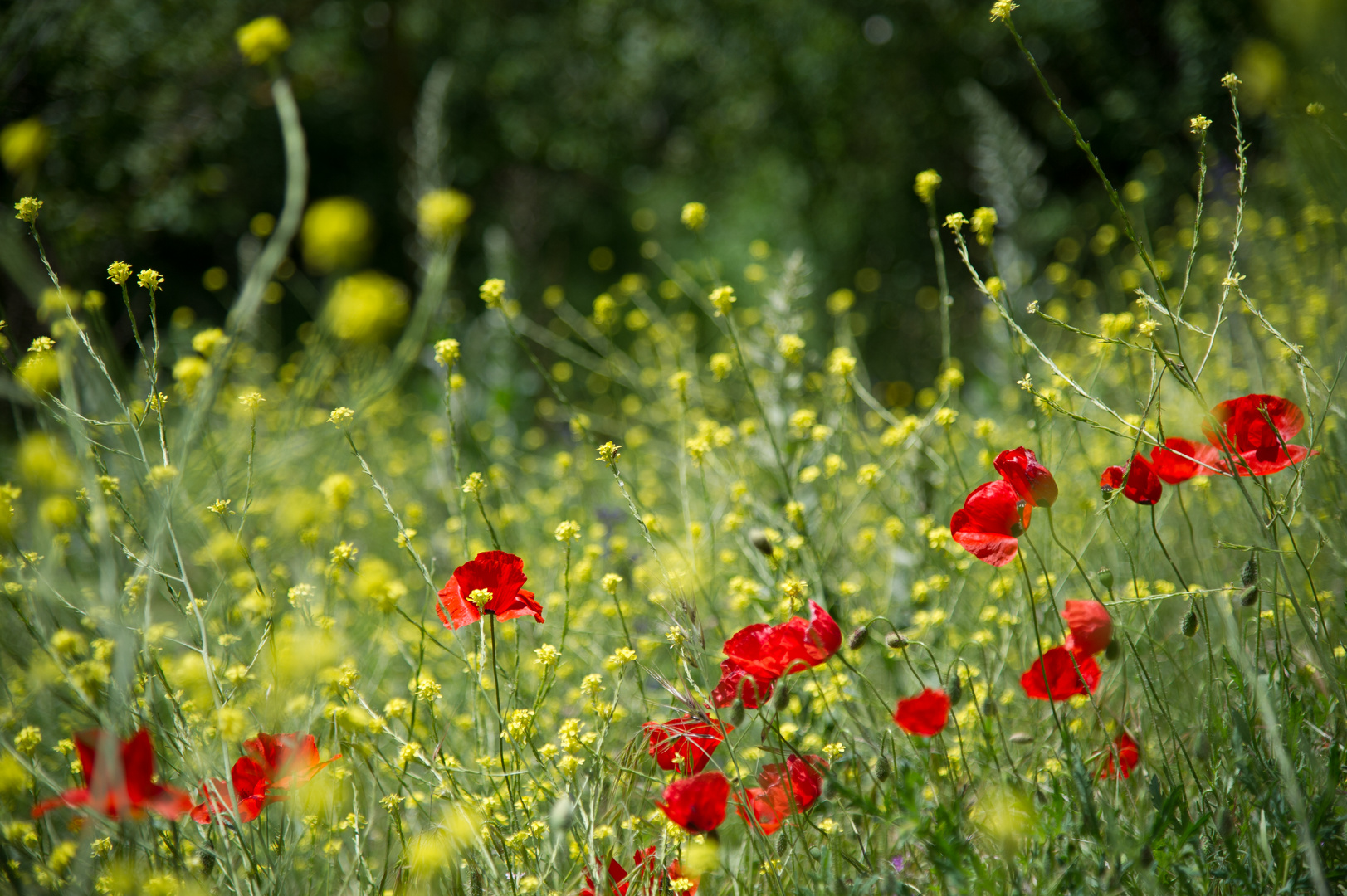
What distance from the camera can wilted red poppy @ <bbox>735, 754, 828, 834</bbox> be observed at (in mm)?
1114

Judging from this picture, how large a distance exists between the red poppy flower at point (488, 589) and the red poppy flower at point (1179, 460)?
0.90 m

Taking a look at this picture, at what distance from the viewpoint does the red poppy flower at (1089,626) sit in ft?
3.64

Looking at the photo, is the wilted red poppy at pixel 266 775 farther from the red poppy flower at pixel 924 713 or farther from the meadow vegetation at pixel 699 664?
the red poppy flower at pixel 924 713

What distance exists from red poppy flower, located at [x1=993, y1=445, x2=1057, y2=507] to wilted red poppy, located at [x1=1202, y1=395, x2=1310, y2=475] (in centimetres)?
25

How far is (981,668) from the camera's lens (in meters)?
1.67

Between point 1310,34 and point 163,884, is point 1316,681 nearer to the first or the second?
point 1310,34

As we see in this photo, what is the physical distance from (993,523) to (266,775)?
3.39ft

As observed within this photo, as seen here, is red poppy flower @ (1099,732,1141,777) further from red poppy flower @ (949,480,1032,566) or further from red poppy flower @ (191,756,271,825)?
red poppy flower @ (191,756,271,825)

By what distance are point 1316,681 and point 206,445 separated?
1806mm

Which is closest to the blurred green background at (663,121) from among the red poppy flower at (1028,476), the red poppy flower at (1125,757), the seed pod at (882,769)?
the red poppy flower at (1028,476)

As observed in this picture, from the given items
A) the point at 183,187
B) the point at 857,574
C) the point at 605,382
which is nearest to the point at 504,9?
the point at 183,187

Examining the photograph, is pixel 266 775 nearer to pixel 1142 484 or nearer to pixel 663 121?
pixel 1142 484

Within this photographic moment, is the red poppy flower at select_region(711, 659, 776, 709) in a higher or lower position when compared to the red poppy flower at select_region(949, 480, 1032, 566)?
lower

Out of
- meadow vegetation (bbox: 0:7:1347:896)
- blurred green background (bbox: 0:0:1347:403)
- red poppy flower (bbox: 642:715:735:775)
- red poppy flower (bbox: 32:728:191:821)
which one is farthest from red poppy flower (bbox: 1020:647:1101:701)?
blurred green background (bbox: 0:0:1347:403)
